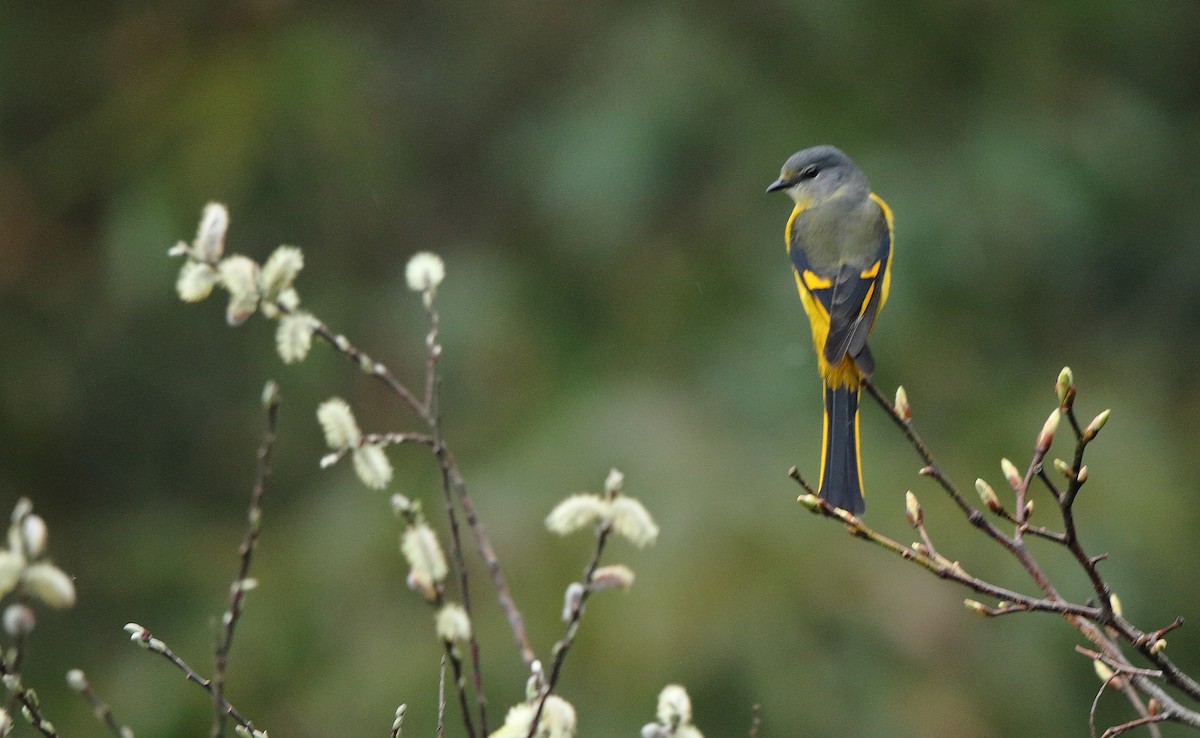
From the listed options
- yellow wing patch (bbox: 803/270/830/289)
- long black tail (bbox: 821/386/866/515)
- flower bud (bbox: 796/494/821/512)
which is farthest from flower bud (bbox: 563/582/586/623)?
yellow wing patch (bbox: 803/270/830/289)

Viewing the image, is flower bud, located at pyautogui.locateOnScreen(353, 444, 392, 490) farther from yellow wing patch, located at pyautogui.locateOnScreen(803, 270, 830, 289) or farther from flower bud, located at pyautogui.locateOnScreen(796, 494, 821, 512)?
yellow wing patch, located at pyautogui.locateOnScreen(803, 270, 830, 289)

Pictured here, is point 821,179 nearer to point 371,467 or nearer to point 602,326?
point 371,467

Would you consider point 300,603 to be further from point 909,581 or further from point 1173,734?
point 1173,734

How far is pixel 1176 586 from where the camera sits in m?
5.71

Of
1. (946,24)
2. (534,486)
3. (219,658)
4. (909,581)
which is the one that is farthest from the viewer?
(946,24)

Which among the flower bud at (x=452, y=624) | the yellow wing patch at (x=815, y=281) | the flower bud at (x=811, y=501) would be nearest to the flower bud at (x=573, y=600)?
the flower bud at (x=452, y=624)

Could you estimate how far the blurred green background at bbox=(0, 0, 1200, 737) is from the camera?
5.36 metres

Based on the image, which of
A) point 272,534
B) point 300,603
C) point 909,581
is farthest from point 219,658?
point 272,534

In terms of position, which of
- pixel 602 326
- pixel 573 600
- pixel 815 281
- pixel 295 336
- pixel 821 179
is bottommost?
pixel 573 600

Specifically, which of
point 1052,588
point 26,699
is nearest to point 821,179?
point 1052,588

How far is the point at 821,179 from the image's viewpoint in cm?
357

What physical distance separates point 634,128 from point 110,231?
2.57m

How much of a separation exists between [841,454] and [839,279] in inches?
21.5

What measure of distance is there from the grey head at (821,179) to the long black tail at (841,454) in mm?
670
